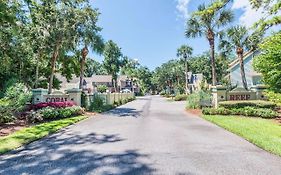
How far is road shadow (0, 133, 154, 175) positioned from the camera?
594 centimetres

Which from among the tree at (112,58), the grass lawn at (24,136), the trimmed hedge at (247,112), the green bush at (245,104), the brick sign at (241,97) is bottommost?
the grass lawn at (24,136)

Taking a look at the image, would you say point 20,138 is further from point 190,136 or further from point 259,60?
point 259,60

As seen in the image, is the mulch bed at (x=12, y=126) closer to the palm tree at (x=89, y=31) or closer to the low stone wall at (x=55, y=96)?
the low stone wall at (x=55, y=96)

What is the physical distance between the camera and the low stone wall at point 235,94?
62.0 feet

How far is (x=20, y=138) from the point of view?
385 inches

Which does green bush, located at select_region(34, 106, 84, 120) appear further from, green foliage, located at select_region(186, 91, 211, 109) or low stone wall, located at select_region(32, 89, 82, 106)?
green foliage, located at select_region(186, 91, 211, 109)

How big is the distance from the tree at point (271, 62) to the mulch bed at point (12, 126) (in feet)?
40.0

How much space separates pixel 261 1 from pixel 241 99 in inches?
350

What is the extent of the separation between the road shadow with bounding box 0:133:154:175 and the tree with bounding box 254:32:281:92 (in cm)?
805

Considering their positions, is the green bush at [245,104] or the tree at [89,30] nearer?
the green bush at [245,104]

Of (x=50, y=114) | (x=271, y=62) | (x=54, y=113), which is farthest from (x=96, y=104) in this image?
(x=271, y=62)

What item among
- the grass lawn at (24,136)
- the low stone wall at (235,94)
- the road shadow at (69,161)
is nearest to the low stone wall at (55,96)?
the grass lawn at (24,136)

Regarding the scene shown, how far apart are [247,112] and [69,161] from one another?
44.0 feet

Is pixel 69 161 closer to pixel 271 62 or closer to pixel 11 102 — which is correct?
pixel 11 102
